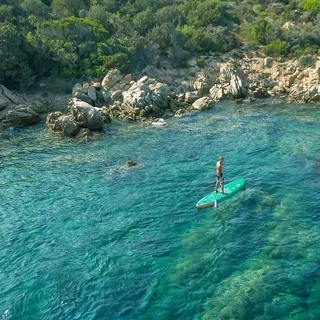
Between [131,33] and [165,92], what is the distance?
74.6ft

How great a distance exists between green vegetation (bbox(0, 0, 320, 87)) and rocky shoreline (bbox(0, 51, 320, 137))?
3202mm

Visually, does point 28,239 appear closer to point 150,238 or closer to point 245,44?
point 150,238

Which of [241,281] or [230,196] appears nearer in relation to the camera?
[241,281]

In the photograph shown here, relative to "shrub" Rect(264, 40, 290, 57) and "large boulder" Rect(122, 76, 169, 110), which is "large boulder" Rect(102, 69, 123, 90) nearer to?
"large boulder" Rect(122, 76, 169, 110)

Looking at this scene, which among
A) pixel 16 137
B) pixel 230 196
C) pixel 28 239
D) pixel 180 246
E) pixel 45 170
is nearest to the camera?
pixel 180 246

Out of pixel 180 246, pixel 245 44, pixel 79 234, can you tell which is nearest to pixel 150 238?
pixel 180 246

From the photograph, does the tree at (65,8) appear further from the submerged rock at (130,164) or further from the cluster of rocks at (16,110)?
the submerged rock at (130,164)

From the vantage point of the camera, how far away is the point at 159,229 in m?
22.2

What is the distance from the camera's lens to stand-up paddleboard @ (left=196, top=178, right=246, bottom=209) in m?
24.3

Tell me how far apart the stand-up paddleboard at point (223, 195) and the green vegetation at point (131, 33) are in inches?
1298

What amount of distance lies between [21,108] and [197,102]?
2085cm

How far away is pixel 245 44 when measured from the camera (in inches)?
2687

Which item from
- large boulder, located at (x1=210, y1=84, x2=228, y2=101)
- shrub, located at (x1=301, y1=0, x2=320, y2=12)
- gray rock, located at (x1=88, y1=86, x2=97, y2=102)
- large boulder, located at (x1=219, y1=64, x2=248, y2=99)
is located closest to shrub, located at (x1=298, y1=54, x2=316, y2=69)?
large boulder, located at (x1=219, y1=64, x2=248, y2=99)

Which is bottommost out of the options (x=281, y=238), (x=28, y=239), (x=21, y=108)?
(x=281, y=238)
